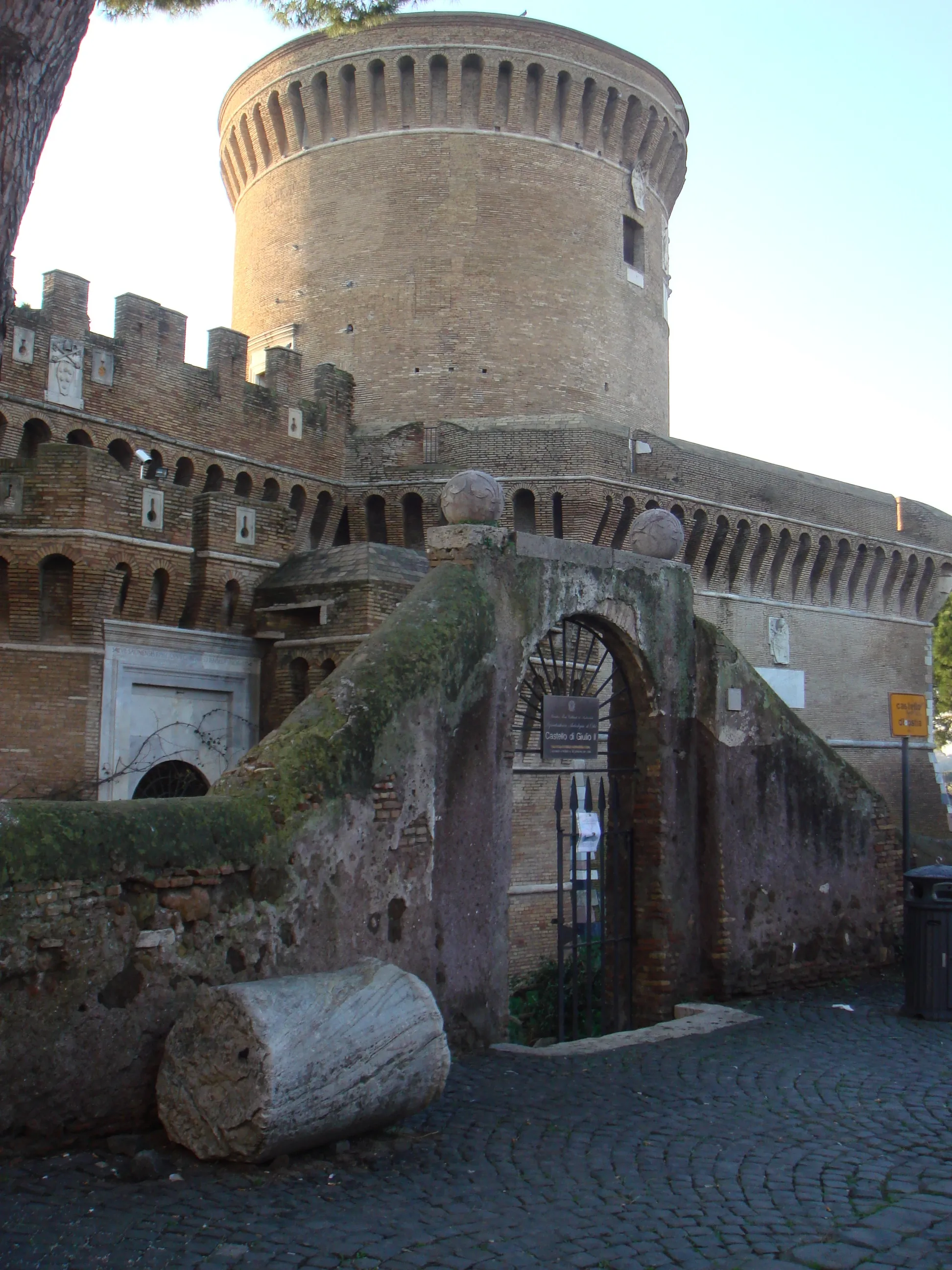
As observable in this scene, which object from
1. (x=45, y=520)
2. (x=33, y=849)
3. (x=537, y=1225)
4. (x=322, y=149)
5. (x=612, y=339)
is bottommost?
(x=537, y=1225)

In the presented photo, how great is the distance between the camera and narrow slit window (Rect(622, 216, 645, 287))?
20.9 m

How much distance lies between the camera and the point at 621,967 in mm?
8008

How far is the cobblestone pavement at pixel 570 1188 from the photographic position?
12.0 feet

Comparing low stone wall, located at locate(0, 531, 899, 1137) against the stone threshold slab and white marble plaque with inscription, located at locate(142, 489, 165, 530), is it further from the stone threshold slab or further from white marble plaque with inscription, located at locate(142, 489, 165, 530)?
white marble plaque with inscription, located at locate(142, 489, 165, 530)

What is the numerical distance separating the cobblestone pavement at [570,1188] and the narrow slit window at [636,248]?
17054mm

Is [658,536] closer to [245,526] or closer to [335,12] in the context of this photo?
[335,12]

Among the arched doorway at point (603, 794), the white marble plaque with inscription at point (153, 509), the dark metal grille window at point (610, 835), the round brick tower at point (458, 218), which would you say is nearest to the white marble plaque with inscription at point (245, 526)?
the white marble plaque with inscription at point (153, 509)

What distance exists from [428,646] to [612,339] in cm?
1492

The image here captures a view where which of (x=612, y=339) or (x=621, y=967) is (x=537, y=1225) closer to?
(x=621, y=967)

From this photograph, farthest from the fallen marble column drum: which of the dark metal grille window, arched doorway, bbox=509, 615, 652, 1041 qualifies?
the dark metal grille window

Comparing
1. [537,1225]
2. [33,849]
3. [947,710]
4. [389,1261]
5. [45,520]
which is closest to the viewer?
[389,1261]

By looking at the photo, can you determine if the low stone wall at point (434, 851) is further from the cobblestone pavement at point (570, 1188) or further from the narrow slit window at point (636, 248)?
the narrow slit window at point (636, 248)

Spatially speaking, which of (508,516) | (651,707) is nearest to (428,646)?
(651,707)

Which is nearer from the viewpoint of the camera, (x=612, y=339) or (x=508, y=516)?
(x=508, y=516)
